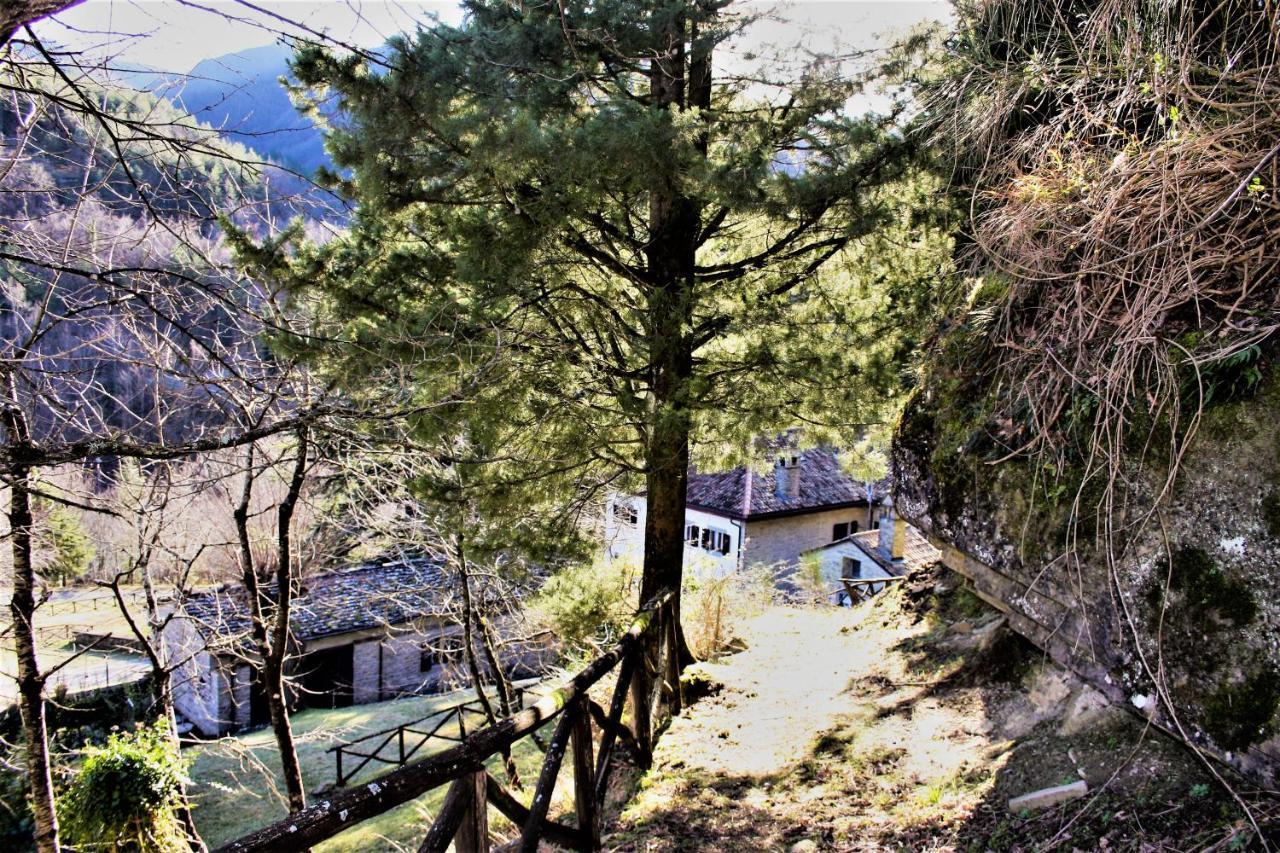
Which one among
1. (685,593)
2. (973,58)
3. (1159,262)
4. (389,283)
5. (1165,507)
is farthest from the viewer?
(685,593)

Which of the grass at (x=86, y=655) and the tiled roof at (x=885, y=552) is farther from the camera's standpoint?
the grass at (x=86, y=655)

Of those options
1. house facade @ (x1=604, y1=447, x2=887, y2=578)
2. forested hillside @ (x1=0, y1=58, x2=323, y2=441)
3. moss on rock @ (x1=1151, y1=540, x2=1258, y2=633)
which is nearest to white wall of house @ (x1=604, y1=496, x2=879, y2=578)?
house facade @ (x1=604, y1=447, x2=887, y2=578)

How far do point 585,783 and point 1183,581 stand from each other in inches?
104

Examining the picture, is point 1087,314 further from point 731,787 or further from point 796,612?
point 796,612

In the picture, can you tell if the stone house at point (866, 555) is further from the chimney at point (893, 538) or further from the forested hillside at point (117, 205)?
the forested hillside at point (117, 205)

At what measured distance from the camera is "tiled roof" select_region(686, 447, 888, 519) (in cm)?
2186

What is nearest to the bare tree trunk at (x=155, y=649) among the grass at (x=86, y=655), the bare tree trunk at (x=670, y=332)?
the bare tree trunk at (x=670, y=332)

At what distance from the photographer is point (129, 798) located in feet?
26.3

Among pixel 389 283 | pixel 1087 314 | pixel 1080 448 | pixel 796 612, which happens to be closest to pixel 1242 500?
pixel 1080 448

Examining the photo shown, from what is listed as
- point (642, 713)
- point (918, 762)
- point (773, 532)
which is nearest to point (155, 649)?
point (642, 713)

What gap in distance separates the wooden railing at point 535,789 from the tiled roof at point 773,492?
1655cm

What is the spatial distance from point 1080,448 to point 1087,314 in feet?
2.01

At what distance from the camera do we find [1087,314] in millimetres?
3143

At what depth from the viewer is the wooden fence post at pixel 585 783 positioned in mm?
3430
